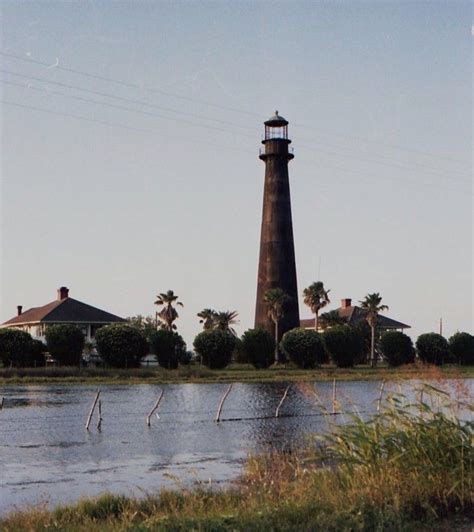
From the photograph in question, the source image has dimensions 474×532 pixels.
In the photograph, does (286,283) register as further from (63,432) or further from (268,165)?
(63,432)

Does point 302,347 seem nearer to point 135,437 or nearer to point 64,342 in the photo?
point 64,342

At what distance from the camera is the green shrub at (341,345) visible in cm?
8800

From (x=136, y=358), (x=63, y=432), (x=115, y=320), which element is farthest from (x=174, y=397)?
(x=115, y=320)

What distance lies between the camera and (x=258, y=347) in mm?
84875

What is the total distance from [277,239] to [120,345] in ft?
84.9

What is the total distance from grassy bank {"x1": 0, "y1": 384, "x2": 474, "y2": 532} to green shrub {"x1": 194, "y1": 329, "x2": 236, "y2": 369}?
218 ft

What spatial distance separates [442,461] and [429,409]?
1065 millimetres

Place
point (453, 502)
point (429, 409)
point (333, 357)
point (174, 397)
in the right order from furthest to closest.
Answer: point (333, 357) < point (174, 397) < point (429, 409) < point (453, 502)

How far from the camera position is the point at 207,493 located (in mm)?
15594

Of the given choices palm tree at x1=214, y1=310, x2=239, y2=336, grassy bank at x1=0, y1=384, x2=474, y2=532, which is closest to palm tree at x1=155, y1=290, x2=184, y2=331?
palm tree at x1=214, y1=310, x2=239, y2=336

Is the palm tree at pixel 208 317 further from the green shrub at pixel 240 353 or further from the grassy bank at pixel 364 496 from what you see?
the grassy bank at pixel 364 496

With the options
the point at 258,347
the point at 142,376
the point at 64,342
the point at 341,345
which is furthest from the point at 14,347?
the point at 341,345

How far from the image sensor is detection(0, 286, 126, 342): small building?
100 meters

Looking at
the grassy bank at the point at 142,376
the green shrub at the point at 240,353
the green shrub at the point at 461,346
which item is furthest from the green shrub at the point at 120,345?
the green shrub at the point at 461,346
